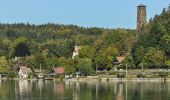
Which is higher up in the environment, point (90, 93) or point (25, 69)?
point (25, 69)

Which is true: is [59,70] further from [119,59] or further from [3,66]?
[3,66]

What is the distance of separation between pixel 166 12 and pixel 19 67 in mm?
40185

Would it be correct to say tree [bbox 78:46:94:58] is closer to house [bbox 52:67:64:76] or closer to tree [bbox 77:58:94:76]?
house [bbox 52:67:64:76]

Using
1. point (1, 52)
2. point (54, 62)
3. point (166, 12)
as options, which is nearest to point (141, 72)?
point (166, 12)

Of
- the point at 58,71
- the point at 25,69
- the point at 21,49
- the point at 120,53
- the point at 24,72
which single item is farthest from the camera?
the point at 21,49

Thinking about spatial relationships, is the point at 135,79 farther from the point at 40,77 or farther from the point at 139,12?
the point at 139,12

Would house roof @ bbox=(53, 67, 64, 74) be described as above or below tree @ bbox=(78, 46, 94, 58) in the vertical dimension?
below

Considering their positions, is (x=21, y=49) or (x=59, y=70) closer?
(x=59, y=70)

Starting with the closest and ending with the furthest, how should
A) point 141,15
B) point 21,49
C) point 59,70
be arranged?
Answer: 1. point 59,70
2. point 141,15
3. point 21,49

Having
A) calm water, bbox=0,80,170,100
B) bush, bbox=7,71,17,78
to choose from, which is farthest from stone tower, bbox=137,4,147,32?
calm water, bbox=0,80,170,100

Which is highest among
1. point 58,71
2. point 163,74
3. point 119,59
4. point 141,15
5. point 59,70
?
point 141,15

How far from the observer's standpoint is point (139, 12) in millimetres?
158625

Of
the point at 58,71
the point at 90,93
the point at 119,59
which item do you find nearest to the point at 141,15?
the point at 119,59

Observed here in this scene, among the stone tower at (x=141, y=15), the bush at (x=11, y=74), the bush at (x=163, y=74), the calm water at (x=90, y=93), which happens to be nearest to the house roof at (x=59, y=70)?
the bush at (x=11, y=74)
